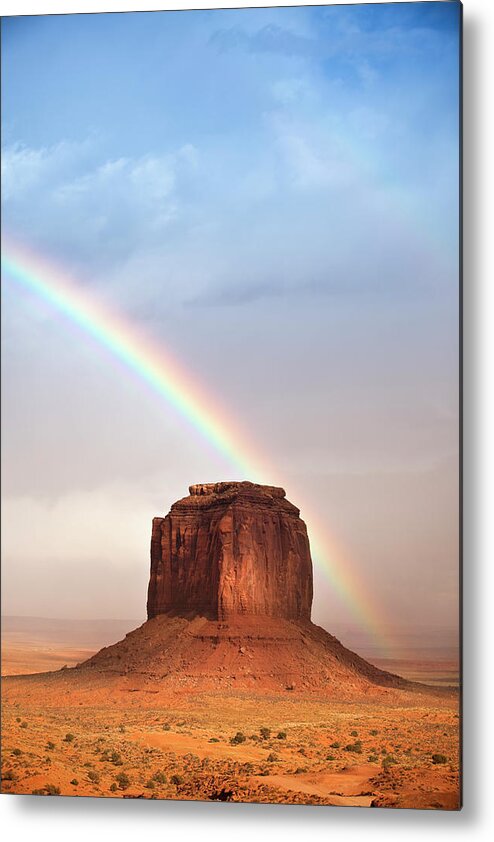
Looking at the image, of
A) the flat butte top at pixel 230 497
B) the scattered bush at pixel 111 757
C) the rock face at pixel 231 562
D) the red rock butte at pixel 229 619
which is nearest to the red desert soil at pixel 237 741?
the scattered bush at pixel 111 757

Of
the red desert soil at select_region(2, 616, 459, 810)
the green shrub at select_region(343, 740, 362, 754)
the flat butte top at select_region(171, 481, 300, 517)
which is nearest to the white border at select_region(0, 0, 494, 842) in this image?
the red desert soil at select_region(2, 616, 459, 810)

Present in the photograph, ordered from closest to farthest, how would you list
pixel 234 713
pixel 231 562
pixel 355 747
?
pixel 355 747, pixel 234 713, pixel 231 562

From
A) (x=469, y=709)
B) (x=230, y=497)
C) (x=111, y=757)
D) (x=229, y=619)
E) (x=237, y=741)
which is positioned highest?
(x=230, y=497)

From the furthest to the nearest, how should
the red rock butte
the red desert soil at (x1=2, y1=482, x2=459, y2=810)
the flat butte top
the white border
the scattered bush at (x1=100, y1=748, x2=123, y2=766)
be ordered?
the flat butte top
the red rock butte
the scattered bush at (x1=100, y1=748, x2=123, y2=766)
the red desert soil at (x1=2, y1=482, x2=459, y2=810)
the white border

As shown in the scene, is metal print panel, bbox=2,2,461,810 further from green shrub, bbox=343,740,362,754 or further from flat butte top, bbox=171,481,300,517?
flat butte top, bbox=171,481,300,517

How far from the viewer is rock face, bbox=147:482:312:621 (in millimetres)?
38938

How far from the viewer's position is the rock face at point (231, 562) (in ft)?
128

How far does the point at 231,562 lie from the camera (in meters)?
42.2

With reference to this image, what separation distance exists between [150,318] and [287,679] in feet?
34.3

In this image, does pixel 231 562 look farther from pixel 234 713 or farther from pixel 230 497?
pixel 234 713

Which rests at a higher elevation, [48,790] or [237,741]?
[237,741]

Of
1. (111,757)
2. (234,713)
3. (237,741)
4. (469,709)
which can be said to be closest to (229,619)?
(234,713)

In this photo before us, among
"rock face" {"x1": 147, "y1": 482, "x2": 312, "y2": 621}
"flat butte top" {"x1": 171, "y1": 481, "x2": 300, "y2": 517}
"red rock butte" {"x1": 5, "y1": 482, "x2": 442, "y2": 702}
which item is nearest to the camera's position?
"red rock butte" {"x1": 5, "y1": 482, "x2": 442, "y2": 702}

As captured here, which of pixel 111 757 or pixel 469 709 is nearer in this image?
pixel 469 709
